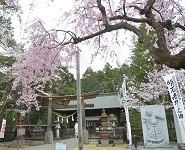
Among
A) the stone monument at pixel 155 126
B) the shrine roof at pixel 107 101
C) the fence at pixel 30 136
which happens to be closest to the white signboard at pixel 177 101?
the stone monument at pixel 155 126

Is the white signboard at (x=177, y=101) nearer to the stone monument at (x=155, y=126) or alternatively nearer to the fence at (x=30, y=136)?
the stone monument at (x=155, y=126)

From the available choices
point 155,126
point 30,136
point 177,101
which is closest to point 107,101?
point 30,136

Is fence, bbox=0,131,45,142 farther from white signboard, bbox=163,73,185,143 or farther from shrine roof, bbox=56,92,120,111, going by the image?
white signboard, bbox=163,73,185,143

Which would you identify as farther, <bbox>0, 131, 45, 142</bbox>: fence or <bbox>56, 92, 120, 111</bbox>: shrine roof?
<bbox>56, 92, 120, 111</bbox>: shrine roof

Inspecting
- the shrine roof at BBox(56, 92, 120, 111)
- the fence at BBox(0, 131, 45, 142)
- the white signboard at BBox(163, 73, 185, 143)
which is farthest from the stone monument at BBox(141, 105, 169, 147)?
the shrine roof at BBox(56, 92, 120, 111)

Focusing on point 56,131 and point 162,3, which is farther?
point 56,131

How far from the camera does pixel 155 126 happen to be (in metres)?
11.7

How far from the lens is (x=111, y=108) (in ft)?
83.0

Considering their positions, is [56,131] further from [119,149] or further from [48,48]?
[48,48]

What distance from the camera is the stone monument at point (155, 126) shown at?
1148 cm

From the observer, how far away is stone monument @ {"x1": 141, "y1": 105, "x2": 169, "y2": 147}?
37.7 ft

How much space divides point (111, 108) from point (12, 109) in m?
10.9

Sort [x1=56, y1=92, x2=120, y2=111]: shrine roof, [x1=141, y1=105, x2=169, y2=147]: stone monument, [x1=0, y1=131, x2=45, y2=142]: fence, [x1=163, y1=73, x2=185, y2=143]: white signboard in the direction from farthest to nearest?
[x1=56, y1=92, x2=120, y2=111]: shrine roof < [x1=0, y1=131, x2=45, y2=142]: fence < [x1=141, y1=105, x2=169, y2=147]: stone monument < [x1=163, y1=73, x2=185, y2=143]: white signboard

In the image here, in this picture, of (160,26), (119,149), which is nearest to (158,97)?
(119,149)
